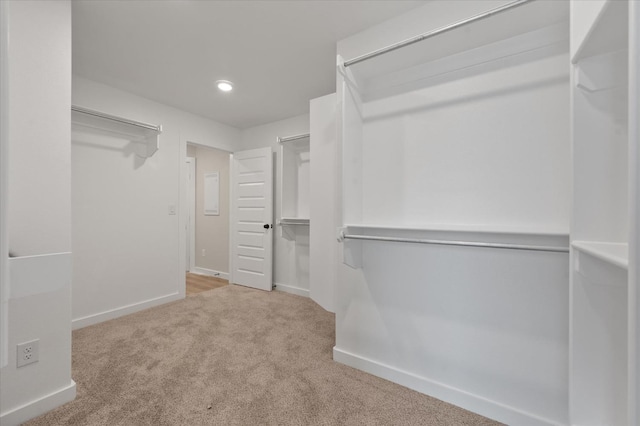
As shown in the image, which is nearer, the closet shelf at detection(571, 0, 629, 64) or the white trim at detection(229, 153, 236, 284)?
the closet shelf at detection(571, 0, 629, 64)

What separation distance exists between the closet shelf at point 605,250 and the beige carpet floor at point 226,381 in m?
1.12

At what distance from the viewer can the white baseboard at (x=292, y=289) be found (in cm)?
373

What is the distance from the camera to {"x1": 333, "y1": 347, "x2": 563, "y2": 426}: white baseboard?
143 cm

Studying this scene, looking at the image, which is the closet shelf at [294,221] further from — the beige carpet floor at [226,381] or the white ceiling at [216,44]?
the white ceiling at [216,44]

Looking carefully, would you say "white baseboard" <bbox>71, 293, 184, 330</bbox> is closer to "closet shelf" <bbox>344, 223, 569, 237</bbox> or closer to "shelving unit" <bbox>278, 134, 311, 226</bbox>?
"shelving unit" <bbox>278, 134, 311, 226</bbox>

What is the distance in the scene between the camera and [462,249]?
1.62 m

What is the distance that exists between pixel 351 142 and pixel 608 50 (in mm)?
1208

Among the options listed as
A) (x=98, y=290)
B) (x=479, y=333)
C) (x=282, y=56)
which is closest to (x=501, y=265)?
(x=479, y=333)

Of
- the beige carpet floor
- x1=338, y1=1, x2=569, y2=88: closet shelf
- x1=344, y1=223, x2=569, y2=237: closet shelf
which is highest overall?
x1=338, y1=1, x2=569, y2=88: closet shelf

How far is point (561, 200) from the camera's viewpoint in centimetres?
137

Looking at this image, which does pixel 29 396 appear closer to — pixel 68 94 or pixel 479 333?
pixel 68 94

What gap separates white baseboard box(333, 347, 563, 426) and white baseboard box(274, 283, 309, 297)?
1680mm

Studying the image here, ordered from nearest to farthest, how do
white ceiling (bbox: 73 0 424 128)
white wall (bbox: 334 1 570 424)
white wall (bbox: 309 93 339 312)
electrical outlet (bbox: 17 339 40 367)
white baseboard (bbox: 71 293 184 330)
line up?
white wall (bbox: 334 1 570 424), electrical outlet (bbox: 17 339 40 367), white ceiling (bbox: 73 0 424 128), white wall (bbox: 309 93 339 312), white baseboard (bbox: 71 293 184 330)

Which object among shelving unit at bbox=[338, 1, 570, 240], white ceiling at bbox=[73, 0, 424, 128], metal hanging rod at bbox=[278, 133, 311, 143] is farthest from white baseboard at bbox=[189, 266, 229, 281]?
shelving unit at bbox=[338, 1, 570, 240]
